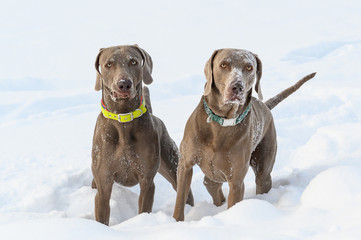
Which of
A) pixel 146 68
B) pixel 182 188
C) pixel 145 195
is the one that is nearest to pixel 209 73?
pixel 146 68

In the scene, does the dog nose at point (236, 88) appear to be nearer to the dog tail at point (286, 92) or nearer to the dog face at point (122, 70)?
the dog face at point (122, 70)

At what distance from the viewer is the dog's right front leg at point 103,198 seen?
12.2ft

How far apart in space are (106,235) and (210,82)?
1.50m

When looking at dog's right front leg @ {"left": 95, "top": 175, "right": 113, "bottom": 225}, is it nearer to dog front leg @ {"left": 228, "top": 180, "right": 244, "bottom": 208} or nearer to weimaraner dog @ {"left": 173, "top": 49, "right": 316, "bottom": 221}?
weimaraner dog @ {"left": 173, "top": 49, "right": 316, "bottom": 221}

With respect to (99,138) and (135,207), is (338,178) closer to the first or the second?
(99,138)

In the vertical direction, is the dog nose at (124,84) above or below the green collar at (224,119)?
above

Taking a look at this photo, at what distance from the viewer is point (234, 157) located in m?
3.34

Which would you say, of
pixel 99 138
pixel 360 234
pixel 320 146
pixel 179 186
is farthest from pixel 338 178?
pixel 320 146

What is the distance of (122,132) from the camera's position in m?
3.65

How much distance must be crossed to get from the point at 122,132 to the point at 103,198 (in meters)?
0.65

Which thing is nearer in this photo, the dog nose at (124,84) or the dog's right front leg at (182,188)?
the dog nose at (124,84)

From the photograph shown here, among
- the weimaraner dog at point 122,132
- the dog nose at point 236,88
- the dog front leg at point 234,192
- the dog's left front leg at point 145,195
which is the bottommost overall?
the dog's left front leg at point 145,195

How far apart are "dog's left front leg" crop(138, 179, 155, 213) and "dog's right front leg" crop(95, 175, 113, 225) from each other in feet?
0.97

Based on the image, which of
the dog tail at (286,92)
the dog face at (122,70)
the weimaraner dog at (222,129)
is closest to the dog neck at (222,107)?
the weimaraner dog at (222,129)
